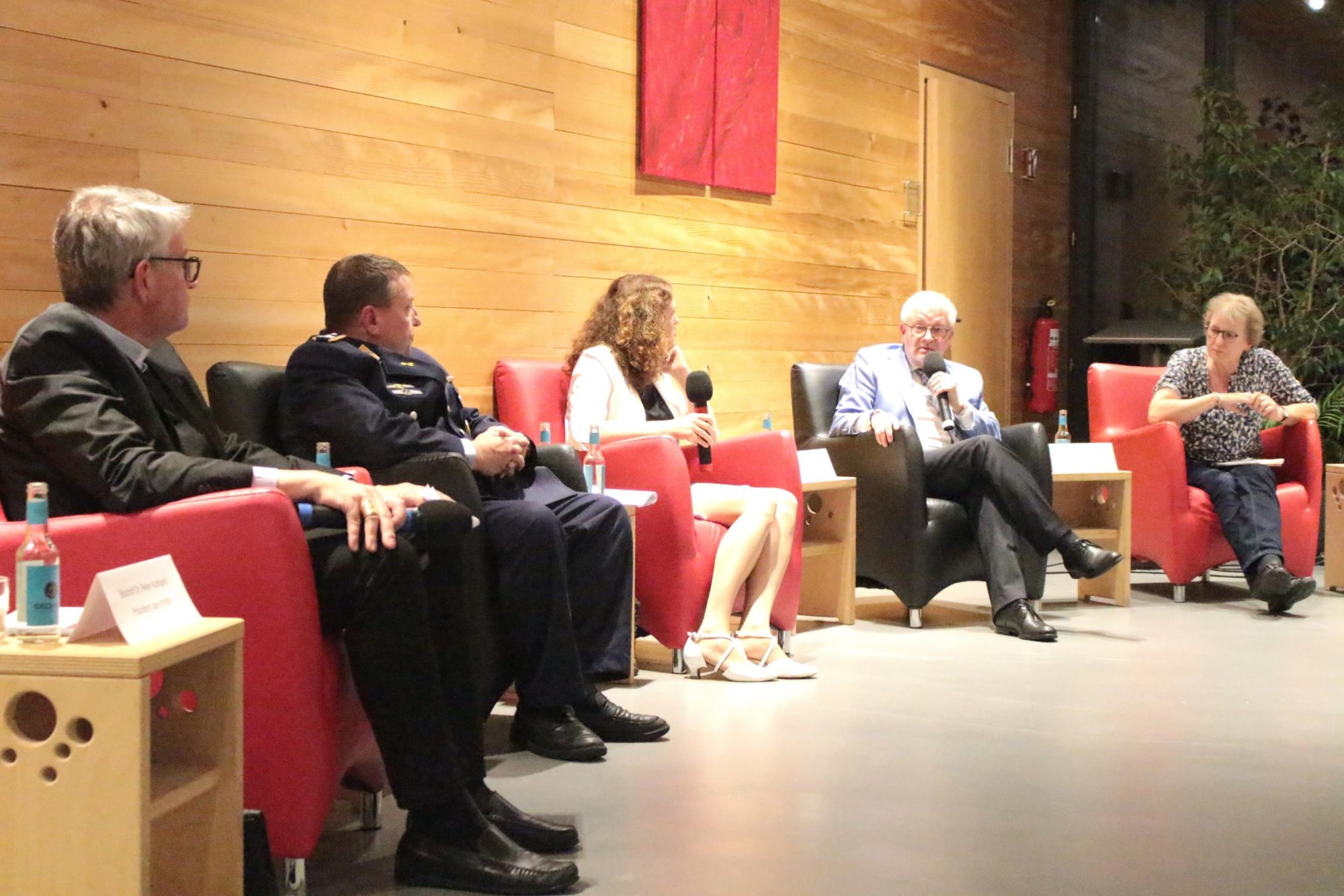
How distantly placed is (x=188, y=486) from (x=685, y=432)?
1.99m

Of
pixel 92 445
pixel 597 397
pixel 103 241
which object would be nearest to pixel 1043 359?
pixel 597 397

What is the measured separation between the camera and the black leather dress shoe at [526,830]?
2299 mm

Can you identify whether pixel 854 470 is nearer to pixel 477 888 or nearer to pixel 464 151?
pixel 464 151

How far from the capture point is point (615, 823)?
8.13 feet

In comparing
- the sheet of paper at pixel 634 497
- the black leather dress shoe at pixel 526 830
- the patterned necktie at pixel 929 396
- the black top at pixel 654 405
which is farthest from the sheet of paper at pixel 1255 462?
the black leather dress shoe at pixel 526 830

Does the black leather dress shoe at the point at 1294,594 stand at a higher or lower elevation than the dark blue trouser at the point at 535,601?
lower

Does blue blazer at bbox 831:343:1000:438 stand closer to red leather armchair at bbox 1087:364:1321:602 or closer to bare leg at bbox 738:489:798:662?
red leather armchair at bbox 1087:364:1321:602

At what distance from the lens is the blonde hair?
199 inches

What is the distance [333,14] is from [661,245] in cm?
158

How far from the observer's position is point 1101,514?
513 centimetres

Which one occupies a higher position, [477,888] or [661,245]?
[661,245]

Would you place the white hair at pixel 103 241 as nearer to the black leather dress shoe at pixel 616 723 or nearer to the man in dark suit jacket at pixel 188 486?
the man in dark suit jacket at pixel 188 486

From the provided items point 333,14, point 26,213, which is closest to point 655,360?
point 333,14

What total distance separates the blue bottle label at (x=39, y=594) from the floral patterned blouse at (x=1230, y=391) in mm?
4196
